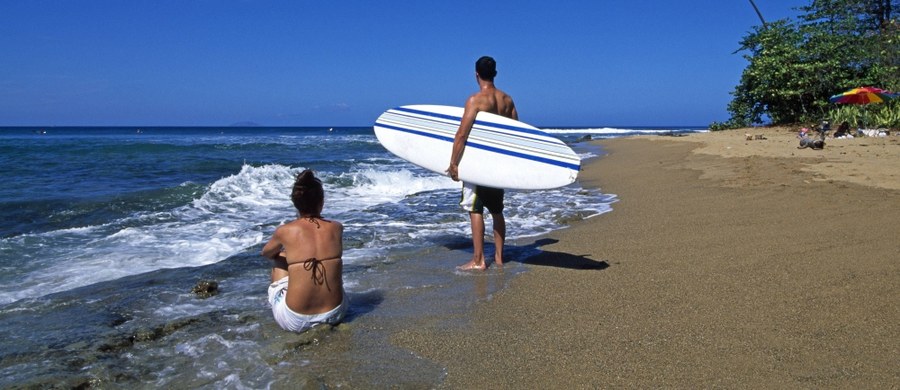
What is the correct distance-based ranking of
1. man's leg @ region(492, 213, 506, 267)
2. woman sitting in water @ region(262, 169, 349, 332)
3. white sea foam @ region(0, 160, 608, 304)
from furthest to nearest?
white sea foam @ region(0, 160, 608, 304)
man's leg @ region(492, 213, 506, 267)
woman sitting in water @ region(262, 169, 349, 332)

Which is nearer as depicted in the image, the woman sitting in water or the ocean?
the ocean

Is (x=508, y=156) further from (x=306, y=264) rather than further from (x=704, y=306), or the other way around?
(x=306, y=264)

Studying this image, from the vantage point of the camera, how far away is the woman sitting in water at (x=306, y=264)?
303cm

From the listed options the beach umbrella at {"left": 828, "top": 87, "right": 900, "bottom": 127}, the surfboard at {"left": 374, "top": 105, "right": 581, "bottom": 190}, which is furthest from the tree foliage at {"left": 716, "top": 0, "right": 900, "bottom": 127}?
the surfboard at {"left": 374, "top": 105, "right": 581, "bottom": 190}

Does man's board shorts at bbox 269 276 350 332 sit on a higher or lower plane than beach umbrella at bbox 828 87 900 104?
lower

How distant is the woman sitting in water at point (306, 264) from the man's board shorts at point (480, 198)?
1525mm

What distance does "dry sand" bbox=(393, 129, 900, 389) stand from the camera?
245 centimetres

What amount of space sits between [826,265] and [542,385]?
2.48 metres

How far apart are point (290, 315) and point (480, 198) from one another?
1879 mm

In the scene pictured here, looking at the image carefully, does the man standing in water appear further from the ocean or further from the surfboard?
the ocean

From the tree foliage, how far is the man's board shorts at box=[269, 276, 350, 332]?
64.6 feet

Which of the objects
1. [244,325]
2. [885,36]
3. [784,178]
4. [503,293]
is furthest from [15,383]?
[885,36]

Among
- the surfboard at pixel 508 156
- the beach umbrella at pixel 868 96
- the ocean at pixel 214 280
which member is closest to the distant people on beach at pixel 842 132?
the beach umbrella at pixel 868 96

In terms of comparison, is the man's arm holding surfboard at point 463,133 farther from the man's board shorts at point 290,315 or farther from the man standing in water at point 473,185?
the man's board shorts at point 290,315
